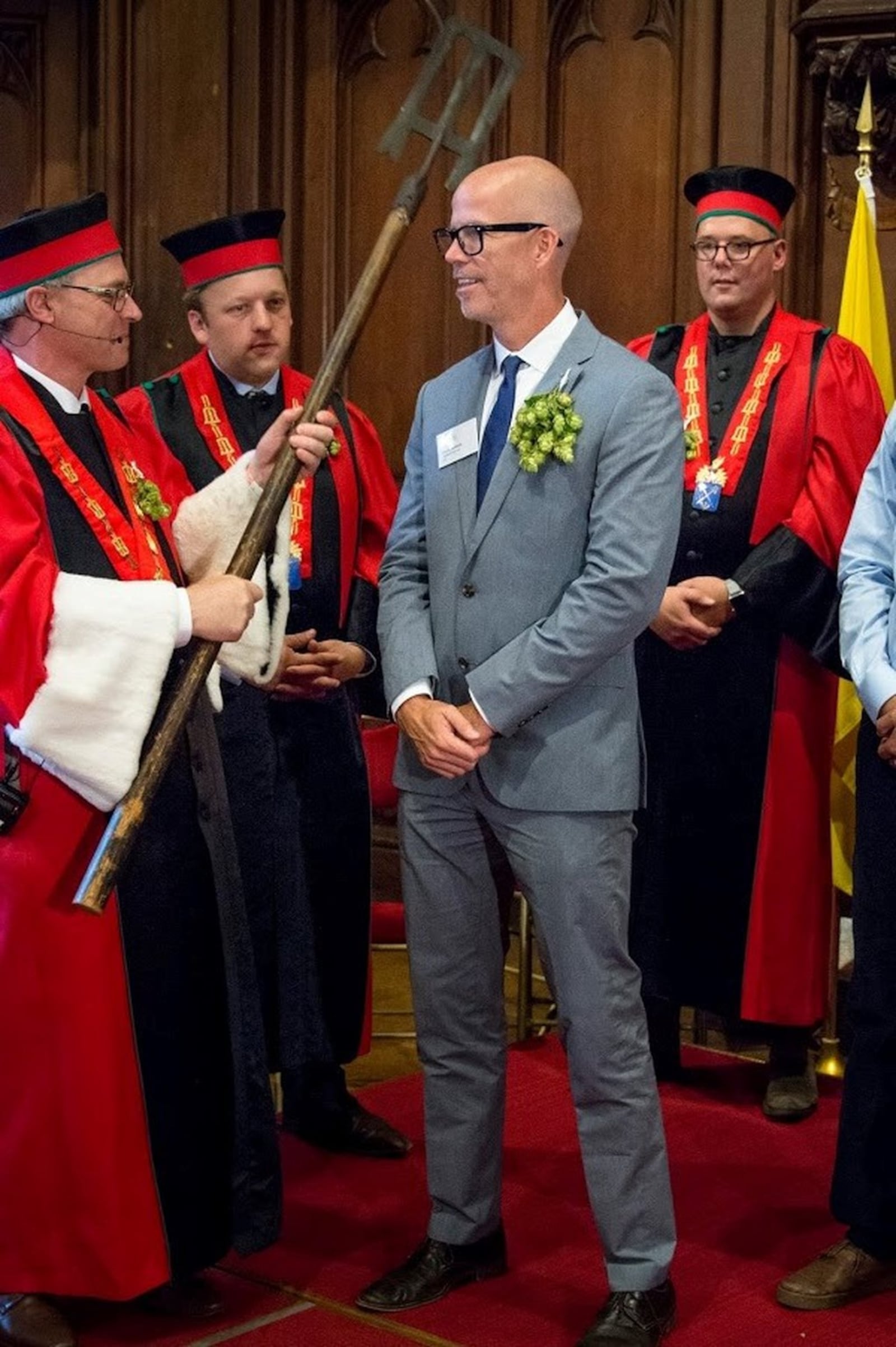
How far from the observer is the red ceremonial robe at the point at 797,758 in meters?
4.46

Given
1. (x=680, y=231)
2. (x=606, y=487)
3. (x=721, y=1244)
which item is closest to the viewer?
(x=606, y=487)

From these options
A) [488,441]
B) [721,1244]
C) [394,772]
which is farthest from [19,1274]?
[488,441]

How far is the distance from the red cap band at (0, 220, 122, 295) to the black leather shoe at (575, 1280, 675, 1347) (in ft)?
6.53

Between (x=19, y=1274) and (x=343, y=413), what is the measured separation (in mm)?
2028

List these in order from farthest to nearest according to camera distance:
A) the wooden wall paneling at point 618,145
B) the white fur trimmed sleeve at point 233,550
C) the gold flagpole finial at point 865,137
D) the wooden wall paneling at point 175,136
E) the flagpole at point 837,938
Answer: the wooden wall paneling at point 175,136
the wooden wall paneling at point 618,145
the gold flagpole finial at point 865,137
the flagpole at point 837,938
the white fur trimmed sleeve at point 233,550

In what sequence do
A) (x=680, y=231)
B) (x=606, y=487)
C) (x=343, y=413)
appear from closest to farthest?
(x=606, y=487) < (x=343, y=413) < (x=680, y=231)

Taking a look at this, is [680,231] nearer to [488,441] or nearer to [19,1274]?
[488,441]

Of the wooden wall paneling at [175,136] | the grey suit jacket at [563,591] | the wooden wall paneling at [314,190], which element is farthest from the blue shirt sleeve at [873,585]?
the wooden wall paneling at [175,136]

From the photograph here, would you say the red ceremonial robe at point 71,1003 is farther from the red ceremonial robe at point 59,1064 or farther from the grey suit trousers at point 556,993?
the grey suit trousers at point 556,993

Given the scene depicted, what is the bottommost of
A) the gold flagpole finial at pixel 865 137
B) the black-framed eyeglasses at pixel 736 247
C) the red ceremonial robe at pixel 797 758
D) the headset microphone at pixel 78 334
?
the red ceremonial robe at pixel 797 758

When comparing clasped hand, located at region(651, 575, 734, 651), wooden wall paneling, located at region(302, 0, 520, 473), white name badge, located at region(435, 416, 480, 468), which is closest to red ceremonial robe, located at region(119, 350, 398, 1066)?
clasped hand, located at region(651, 575, 734, 651)

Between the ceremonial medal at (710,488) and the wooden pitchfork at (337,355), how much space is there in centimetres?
134

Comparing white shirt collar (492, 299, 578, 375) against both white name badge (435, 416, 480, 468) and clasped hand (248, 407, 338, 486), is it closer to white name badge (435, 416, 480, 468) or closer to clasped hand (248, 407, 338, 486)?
white name badge (435, 416, 480, 468)

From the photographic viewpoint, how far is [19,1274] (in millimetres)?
3248
